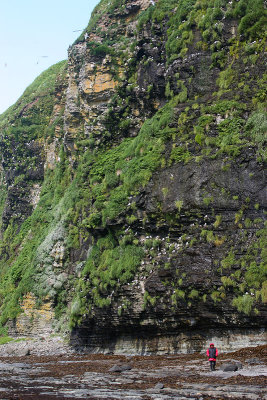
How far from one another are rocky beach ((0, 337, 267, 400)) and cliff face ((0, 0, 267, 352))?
2351mm

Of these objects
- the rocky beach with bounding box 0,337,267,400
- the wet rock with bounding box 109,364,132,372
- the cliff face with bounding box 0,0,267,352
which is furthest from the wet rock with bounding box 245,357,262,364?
the wet rock with bounding box 109,364,132,372

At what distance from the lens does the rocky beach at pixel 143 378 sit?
12203mm

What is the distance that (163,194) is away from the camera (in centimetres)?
2314

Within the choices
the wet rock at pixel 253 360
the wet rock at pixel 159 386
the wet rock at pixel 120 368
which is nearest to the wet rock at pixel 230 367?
the wet rock at pixel 253 360

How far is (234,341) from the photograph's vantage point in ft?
63.4

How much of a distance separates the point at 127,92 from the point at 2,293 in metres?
20.4

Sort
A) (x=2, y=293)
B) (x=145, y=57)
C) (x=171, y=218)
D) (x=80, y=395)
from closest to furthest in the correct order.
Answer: (x=80, y=395)
(x=171, y=218)
(x=145, y=57)
(x=2, y=293)

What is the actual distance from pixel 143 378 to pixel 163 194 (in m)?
10.3

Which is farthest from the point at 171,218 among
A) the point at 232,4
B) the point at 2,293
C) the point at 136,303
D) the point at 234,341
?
the point at 2,293

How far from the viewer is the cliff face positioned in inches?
803

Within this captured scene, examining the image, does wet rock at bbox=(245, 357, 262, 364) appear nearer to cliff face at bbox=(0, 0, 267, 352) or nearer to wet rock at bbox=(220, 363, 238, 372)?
wet rock at bbox=(220, 363, 238, 372)

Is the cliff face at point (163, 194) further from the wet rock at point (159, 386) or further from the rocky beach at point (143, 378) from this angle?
the wet rock at point (159, 386)

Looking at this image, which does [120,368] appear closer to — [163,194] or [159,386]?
[159,386]

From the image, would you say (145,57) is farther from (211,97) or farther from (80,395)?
(80,395)
